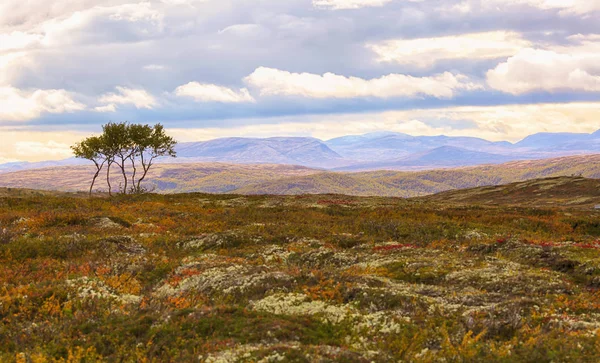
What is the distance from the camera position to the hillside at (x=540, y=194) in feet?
292

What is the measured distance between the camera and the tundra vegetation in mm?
11727

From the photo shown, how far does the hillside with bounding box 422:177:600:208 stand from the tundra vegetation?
6504 centimetres

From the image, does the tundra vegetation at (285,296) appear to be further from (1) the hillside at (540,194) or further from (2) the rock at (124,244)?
(1) the hillside at (540,194)

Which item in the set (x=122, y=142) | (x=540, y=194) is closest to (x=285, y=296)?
(x=122, y=142)

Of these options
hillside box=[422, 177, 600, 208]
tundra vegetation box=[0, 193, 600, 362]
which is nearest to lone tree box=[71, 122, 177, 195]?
tundra vegetation box=[0, 193, 600, 362]

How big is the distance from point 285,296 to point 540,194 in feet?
355

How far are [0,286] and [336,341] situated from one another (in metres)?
14.8

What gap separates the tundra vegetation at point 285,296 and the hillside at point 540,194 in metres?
65.0

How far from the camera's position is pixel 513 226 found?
42500 mm

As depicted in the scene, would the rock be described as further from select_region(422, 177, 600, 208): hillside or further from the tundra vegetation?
select_region(422, 177, 600, 208): hillside

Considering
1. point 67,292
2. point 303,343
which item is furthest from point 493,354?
point 67,292

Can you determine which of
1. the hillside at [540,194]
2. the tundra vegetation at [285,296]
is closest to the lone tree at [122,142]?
the tundra vegetation at [285,296]

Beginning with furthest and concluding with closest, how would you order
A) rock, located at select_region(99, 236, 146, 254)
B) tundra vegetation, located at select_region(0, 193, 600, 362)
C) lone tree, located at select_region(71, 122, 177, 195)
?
1. lone tree, located at select_region(71, 122, 177, 195)
2. rock, located at select_region(99, 236, 146, 254)
3. tundra vegetation, located at select_region(0, 193, 600, 362)

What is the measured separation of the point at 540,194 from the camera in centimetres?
10512
